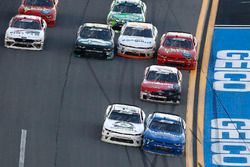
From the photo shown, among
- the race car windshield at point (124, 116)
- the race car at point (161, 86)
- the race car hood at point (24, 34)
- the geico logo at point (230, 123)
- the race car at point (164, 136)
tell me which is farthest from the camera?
the race car hood at point (24, 34)

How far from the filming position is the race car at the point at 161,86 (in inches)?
1613

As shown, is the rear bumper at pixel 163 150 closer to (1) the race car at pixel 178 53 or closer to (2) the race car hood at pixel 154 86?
(2) the race car hood at pixel 154 86

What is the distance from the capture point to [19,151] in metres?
35.8

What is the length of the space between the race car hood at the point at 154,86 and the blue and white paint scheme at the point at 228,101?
6.74ft

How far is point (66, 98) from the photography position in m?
41.0

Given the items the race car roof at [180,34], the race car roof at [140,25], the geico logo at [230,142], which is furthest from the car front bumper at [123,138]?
the race car roof at [140,25]

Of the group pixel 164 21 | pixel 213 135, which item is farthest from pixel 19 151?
pixel 164 21

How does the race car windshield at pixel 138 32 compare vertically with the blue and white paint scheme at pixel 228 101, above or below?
above

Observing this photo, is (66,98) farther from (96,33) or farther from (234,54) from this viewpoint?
(234,54)

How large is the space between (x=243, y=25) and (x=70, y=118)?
16.3 metres

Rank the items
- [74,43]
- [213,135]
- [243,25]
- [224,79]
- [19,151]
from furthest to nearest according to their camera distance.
→ [243,25] < [74,43] < [224,79] < [213,135] < [19,151]

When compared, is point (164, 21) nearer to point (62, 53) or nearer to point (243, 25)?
point (243, 25)

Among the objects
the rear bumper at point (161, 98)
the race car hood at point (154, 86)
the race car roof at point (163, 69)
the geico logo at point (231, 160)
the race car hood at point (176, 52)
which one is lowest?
the geico logo at point (231, 160)

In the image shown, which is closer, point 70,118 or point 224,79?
point 70,118
